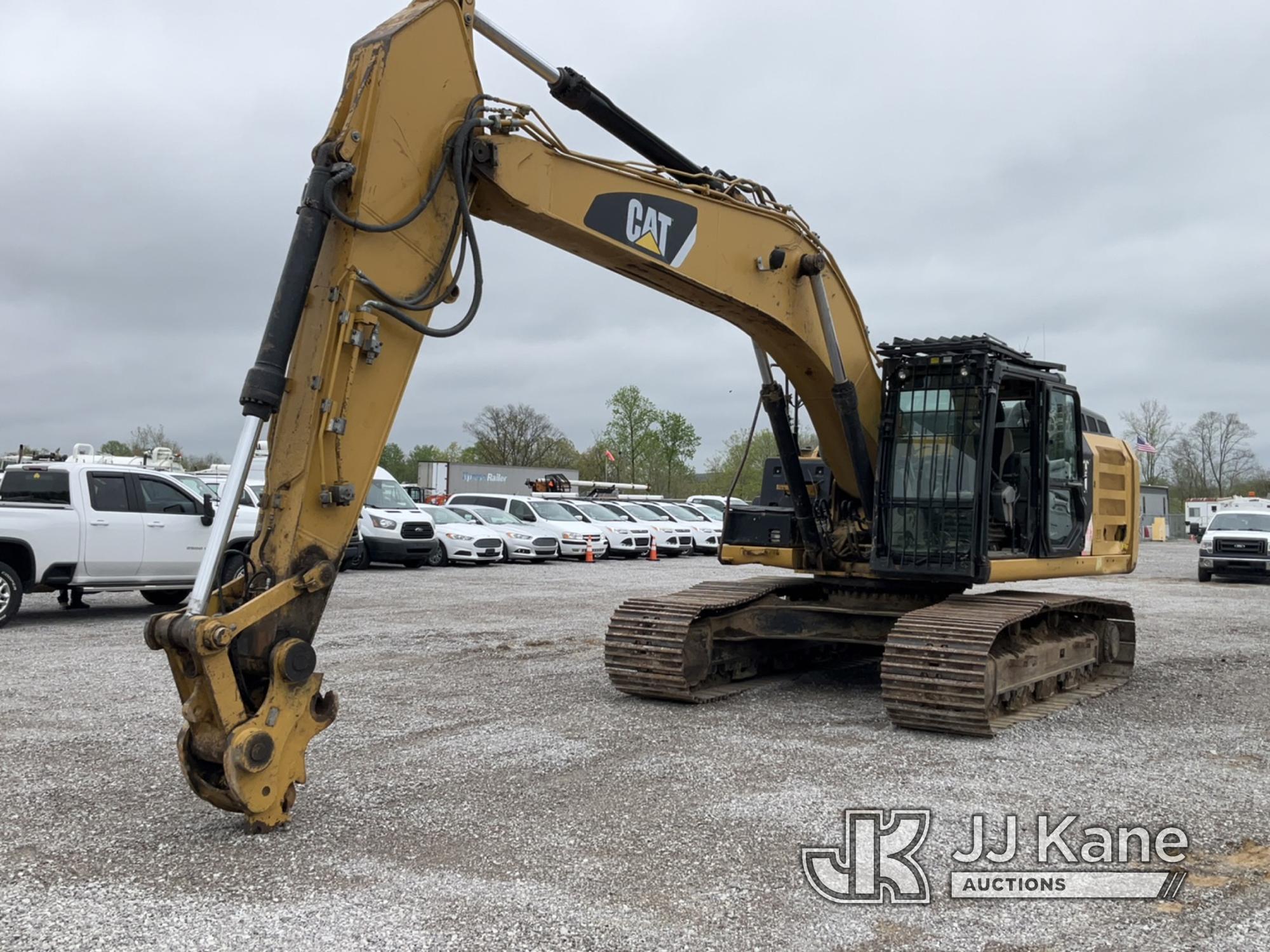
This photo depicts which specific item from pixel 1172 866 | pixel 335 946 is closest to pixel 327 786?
pixel 335 946

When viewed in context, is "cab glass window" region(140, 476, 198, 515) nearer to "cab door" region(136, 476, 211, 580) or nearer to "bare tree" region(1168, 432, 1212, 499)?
"cab door" region(136, 476, 211, 580)

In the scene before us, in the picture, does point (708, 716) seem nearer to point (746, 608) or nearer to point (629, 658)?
point (629, 658)

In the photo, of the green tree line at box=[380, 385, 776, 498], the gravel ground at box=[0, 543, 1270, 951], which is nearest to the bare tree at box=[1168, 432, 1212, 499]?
the green tree line at box=[380, 385, 776, 498]

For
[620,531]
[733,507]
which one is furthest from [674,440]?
[733,507]

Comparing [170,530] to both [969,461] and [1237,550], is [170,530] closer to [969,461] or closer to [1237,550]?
[969,461]

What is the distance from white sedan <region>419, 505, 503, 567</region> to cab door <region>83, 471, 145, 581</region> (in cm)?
995

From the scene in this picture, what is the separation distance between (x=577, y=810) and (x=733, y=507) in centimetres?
460

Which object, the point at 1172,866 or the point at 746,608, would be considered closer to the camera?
the point at 1172,866

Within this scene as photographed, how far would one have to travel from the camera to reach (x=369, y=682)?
28.9ft

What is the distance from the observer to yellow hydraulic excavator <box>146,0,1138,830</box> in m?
4.73

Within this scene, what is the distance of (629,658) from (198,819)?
3657 mm

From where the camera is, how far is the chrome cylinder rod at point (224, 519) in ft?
14.9

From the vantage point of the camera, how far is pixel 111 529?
13.1 meters

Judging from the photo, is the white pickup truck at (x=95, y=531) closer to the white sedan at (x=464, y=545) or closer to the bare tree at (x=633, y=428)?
the white sedan at (x=464, y=545)
